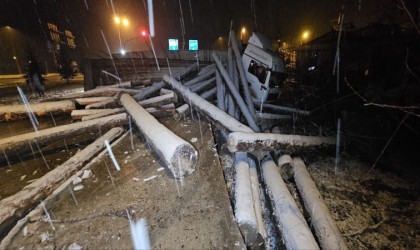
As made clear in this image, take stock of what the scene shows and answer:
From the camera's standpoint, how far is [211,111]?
476 cm

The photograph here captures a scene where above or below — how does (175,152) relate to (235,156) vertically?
above

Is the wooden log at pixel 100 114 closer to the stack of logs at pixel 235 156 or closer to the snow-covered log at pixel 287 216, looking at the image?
the stack of logs at pixel 235 156

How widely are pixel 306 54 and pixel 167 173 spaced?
1962 cm


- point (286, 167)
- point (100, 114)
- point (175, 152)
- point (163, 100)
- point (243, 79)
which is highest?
point (243, 79)

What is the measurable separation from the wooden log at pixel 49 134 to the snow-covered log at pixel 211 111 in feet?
5.54

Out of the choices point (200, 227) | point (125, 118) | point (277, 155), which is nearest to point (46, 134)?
point (125, 118)

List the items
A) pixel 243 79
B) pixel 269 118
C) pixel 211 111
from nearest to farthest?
pixel 211 111 → pixel 269 118 → pixel 243 79

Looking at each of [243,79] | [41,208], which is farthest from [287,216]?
[243,79]

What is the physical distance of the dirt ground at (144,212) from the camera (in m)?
2.26

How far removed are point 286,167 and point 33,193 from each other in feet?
12.1

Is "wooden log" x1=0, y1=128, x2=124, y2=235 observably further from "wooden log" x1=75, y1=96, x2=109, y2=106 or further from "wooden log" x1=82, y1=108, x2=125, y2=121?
"wooden log" x1=75, y1=96, x2=109, y2=106

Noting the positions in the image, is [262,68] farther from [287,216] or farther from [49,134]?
[49,134]

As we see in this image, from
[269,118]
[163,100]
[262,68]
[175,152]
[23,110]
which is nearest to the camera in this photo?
[175,152]

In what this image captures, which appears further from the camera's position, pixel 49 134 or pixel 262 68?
pixel 262 68
